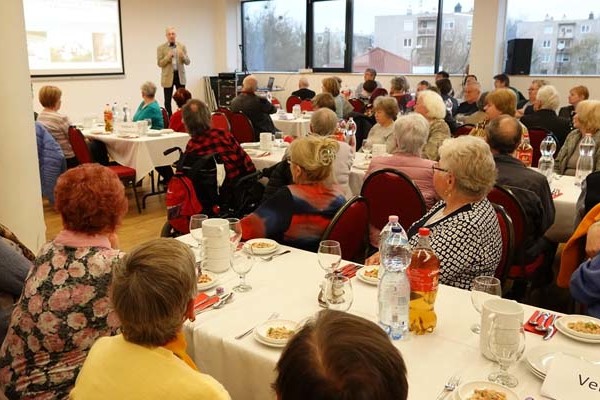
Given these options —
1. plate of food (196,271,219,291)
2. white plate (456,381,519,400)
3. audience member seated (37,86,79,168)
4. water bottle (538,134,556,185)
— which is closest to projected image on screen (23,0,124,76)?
audience member seated (37,86,79,168)

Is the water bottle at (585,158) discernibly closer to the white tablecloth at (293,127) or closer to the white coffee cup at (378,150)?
the white coffee cup at (378,150)

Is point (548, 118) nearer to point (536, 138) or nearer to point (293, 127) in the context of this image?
point (536, 138)

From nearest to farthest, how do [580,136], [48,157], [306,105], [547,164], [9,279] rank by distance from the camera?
[9,279], [547,164], [580,136], [48,157], [306,105]

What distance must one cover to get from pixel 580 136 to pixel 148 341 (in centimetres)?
432

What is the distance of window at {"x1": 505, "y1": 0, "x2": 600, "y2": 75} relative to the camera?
915 cm

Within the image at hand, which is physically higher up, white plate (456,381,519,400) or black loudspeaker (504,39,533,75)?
black loudspeaker (504,39,533,75)

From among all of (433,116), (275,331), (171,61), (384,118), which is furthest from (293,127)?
(275,331)

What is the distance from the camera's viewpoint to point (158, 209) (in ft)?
20.9

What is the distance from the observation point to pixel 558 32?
949cm

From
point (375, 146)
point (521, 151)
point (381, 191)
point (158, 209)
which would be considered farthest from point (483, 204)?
point (158, 209)

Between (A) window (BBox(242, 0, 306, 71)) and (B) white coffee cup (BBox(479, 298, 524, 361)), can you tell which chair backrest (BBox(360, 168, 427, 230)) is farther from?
(A) window (BBox(242, 0, 306, 71))

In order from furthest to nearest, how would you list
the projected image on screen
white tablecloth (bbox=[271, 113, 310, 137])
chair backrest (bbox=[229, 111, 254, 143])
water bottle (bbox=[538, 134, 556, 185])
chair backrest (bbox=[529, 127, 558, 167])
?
the projected image on screen → white tablecloth (bbox=[271, 113, 310, 137]) → chair backrest (bbox=[229, 111, 254, 143]) → chair backrest (bbox=[529, 127, 558, 167]) → water bottle (bbox=[538, 134, 556, 185])

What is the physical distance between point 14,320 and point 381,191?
210cm

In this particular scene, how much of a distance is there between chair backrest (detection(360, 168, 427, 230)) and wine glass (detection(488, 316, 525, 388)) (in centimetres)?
169
